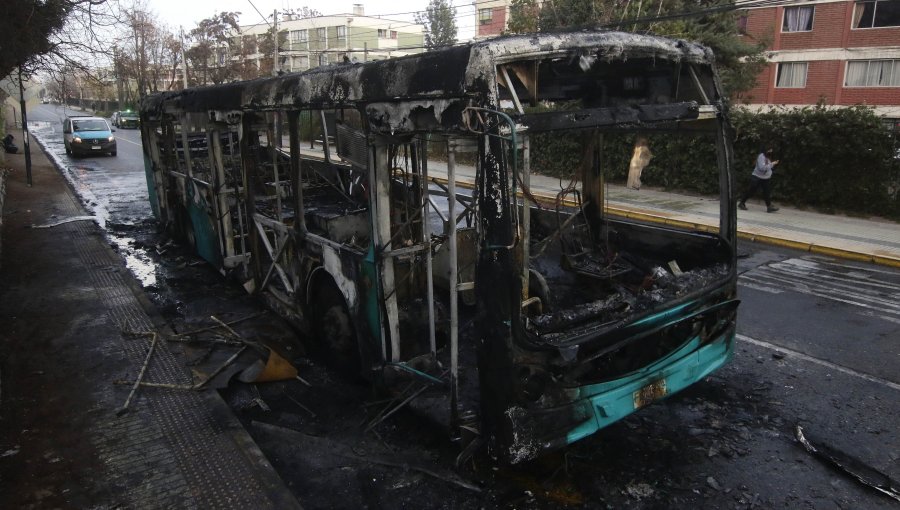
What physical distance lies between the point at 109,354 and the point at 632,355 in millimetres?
4889

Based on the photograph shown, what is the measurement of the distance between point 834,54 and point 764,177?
1575cm

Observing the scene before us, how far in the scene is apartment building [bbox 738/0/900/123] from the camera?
22703mm

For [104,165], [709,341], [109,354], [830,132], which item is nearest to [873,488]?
[709,341]

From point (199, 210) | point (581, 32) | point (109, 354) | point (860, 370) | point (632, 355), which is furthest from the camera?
point (199, 210)

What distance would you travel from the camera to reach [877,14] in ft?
74.5

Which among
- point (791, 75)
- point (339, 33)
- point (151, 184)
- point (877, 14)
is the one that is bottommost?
point (151, 184)

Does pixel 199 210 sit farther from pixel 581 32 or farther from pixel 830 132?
pixel 830 132

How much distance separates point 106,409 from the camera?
15.7 feet

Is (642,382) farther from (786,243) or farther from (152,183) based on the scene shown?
(152,183)

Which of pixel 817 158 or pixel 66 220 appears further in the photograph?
pixel 817 158

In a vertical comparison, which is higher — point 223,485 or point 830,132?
point 830,132

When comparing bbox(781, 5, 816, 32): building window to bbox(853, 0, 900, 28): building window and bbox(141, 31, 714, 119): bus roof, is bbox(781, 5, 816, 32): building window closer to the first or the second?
bbox(853, 0, 900, 28): building window

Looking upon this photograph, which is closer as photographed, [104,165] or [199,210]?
[199,210]

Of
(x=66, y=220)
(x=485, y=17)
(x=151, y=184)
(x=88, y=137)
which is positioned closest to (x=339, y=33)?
(x=485, y=17)
